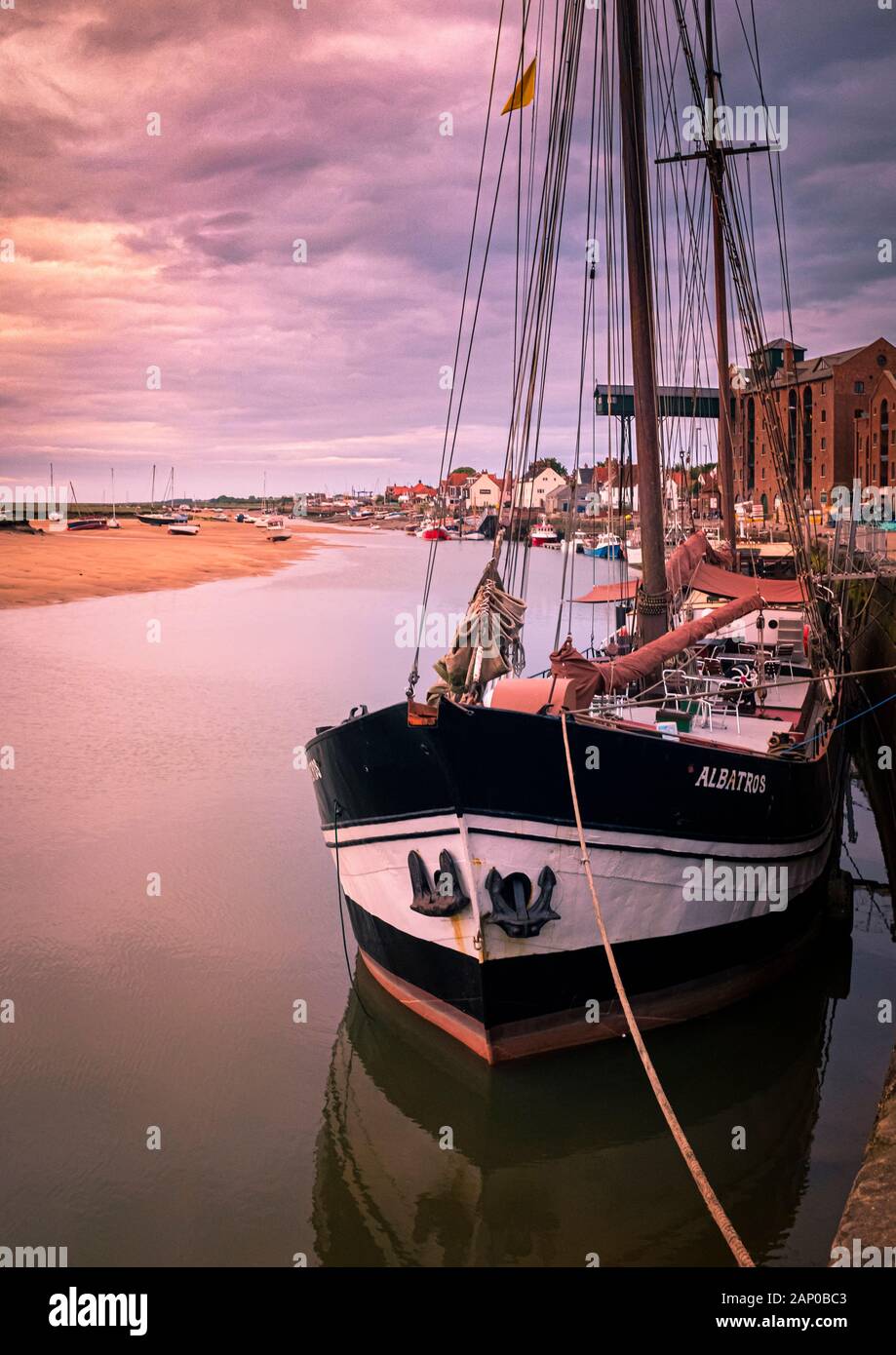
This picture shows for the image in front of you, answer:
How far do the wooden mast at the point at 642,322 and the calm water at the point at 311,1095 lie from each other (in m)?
4.67

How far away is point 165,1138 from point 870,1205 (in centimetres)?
516

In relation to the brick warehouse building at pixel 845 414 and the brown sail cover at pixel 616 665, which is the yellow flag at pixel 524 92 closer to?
the brown sail cover at pixel 616 665

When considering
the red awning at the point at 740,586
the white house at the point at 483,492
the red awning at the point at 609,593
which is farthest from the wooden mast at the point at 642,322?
the white house at the point at 483,492

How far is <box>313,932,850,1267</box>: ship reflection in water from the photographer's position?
735 cm

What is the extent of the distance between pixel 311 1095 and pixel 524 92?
1021 centimetres

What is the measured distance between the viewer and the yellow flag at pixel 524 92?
1128cm

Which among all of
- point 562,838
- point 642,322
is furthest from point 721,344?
point 562,838

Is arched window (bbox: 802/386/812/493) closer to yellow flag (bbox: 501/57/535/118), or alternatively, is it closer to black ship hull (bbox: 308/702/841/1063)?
yellow flag (bbox: 501/57/535/118)

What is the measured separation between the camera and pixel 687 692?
12852mm

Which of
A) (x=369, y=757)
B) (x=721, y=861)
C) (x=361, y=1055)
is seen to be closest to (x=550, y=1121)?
(x=361, y=1055)

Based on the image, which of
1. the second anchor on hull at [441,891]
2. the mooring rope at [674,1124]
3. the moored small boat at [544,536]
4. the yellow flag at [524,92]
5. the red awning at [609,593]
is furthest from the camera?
the moored small boat at [544,536]

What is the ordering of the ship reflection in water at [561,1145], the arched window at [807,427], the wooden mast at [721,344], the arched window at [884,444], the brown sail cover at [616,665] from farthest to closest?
the arched window at [807,427] → the arched window at [884,444] → the wooden mast at [721,344] → the brown sail cover at [616,665] → the ship reflection in water at [561,1145]

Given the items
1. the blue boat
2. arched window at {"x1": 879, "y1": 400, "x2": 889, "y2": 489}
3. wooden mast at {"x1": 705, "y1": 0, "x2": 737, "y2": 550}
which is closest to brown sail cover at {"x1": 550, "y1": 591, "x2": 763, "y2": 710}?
wooden mast at {"x1": 705, "y1": 0, "x2": 737, "y2": 550}

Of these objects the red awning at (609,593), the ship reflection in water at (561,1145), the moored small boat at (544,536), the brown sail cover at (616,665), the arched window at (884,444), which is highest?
the arched window at (884,444)
